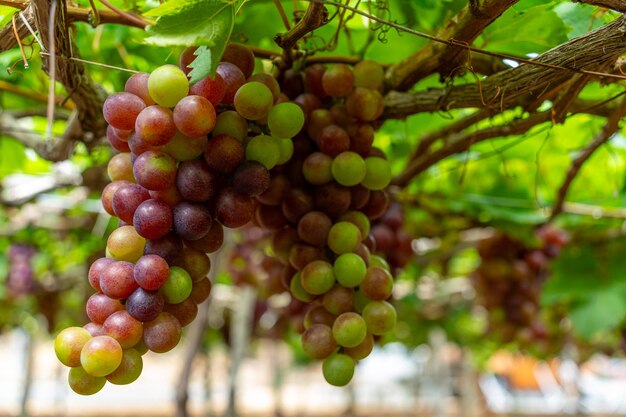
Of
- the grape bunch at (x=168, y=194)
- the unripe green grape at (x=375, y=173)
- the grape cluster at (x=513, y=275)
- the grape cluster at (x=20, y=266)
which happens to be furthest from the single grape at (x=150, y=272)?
the grape cluster at (x=20, y=266)

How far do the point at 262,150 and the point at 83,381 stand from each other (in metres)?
0.22

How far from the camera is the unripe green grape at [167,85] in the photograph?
1.45ft

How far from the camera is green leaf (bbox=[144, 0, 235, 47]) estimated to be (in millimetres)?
410

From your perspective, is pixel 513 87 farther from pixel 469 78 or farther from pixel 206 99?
pixel 206 99

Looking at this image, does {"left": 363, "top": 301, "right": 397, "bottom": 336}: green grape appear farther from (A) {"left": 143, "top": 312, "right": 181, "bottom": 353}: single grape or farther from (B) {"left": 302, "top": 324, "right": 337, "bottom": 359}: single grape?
(A) {"left": 143, "top": 312, "right": 181, "bottom": 353}: single grape

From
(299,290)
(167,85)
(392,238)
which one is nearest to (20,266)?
(392,238)

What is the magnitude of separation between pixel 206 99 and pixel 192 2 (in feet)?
0.23

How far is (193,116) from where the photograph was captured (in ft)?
1.44

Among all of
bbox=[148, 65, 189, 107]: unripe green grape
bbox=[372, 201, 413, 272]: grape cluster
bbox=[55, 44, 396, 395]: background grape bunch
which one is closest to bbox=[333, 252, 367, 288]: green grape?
bbox=[55, 44, 396, 395]: background grape bunch

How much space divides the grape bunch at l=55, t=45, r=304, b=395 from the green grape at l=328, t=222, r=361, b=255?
0.10 metres

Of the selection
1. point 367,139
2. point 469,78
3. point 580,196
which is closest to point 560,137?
point 580,196

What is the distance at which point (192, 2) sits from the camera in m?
0.42

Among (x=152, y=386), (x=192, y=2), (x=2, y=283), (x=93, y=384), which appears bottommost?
A: (x=152, y=386)

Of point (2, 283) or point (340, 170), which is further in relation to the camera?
point (2, 283)
